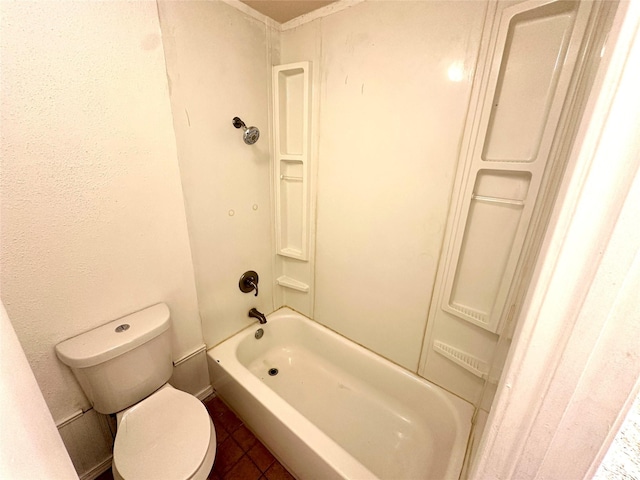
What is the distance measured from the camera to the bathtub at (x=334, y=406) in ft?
3.71

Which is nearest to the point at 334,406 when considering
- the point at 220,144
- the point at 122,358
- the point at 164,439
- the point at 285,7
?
the point at 164,439

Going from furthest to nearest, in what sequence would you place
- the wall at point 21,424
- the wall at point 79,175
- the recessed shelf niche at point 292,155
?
the recessed shelf niche at point 292,155 < the wall at point 79,175 < the wall at point 21,424

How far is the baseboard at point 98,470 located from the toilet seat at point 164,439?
43cm

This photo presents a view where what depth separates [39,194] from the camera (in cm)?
86

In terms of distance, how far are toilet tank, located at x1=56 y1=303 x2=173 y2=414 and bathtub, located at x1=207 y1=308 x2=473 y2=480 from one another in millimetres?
419

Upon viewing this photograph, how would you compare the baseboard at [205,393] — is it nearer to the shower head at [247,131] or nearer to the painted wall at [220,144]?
the painted wall at [220,144]

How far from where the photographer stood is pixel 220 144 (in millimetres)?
1346

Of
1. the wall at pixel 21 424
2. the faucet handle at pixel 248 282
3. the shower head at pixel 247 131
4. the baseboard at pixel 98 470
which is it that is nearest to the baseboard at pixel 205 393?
the baseboard at pixel 98 470

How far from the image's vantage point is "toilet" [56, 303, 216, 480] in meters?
0.92

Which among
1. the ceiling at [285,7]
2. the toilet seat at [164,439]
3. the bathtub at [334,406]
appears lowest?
the bathtub at [334,406]

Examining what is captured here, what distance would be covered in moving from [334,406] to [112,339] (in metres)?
1.24

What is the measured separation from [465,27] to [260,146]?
3.65 ft

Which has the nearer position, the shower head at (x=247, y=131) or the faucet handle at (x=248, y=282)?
the shower head at (x=247, y=131)

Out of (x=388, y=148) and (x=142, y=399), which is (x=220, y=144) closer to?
(x=388, y=148)
